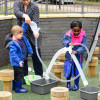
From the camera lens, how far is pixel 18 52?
5.75 m

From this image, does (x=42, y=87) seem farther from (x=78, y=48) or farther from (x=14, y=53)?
(x=78, y=48)

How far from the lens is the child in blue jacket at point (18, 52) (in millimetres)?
5633

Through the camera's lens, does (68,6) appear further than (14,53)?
Yes

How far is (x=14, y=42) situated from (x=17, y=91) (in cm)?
89

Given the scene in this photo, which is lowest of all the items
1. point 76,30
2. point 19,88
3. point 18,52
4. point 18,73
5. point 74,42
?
point 19,88

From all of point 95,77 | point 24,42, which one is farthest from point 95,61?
point 24,42

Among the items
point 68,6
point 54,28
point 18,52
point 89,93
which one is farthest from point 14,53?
point 68,6

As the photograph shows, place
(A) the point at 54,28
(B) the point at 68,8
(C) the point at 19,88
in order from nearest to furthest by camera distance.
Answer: (C) the point at 19,88 → (A) the point at 54,28 → (B) the point at 68,8

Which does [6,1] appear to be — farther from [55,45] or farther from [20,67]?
[20,67]

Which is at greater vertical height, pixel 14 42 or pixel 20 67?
pixel 14 42

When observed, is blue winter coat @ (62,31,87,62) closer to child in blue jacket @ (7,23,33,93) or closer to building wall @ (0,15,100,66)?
child in blue jacket @ (7,23,33,93)

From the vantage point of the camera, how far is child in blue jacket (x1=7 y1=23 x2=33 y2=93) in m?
5.63

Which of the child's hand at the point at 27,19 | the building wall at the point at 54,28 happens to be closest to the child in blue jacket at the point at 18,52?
the child's hand at the point at 27,19

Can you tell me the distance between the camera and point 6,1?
872 centimetres
